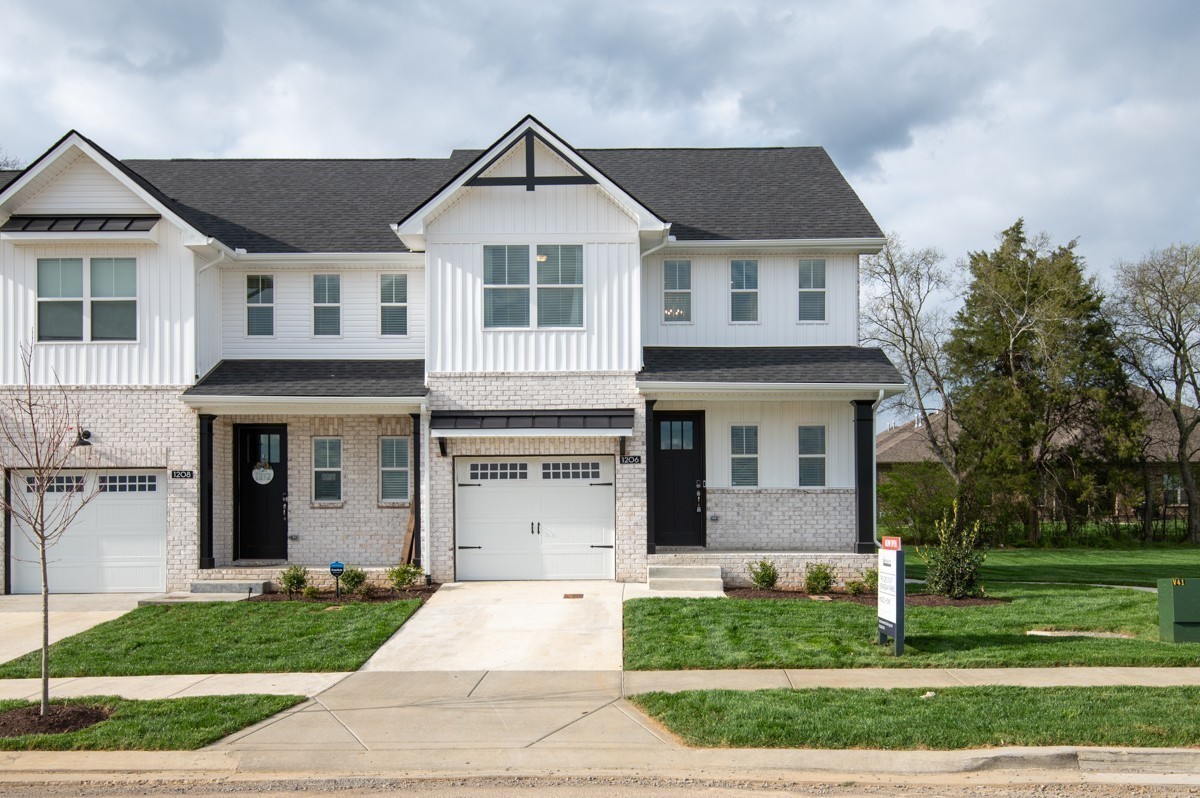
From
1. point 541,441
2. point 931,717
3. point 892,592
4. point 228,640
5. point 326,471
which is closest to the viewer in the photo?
point 931,717

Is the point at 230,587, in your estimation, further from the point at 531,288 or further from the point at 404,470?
the point at 531,288

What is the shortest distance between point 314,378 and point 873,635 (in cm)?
1039

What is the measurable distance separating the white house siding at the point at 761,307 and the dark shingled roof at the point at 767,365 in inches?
9.6

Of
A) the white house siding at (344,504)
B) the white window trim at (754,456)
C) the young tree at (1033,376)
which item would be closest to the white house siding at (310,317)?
the white house siding at (344,504)

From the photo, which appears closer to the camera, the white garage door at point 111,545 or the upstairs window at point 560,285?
the white garage door at point 111,545

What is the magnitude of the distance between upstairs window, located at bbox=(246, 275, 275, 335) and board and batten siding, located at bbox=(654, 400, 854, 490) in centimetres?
737

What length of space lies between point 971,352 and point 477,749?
2851cm

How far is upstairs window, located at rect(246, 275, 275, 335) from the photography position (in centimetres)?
1866

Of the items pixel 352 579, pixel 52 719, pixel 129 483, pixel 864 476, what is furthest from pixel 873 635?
pixel 129 483

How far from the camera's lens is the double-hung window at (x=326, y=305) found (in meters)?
18.7

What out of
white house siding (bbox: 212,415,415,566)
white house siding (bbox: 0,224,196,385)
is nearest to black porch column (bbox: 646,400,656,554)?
white house siding (bbox: 212,415,415,566)

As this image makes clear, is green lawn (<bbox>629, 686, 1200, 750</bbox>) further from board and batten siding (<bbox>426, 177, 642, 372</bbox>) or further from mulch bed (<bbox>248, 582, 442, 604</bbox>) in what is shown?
board and batten siding (<bbox>426, 177, 642, 372</bbox>)

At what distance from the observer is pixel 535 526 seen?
57.9ft

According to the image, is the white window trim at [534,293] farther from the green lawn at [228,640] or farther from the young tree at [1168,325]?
the young tree at [1168,325]
